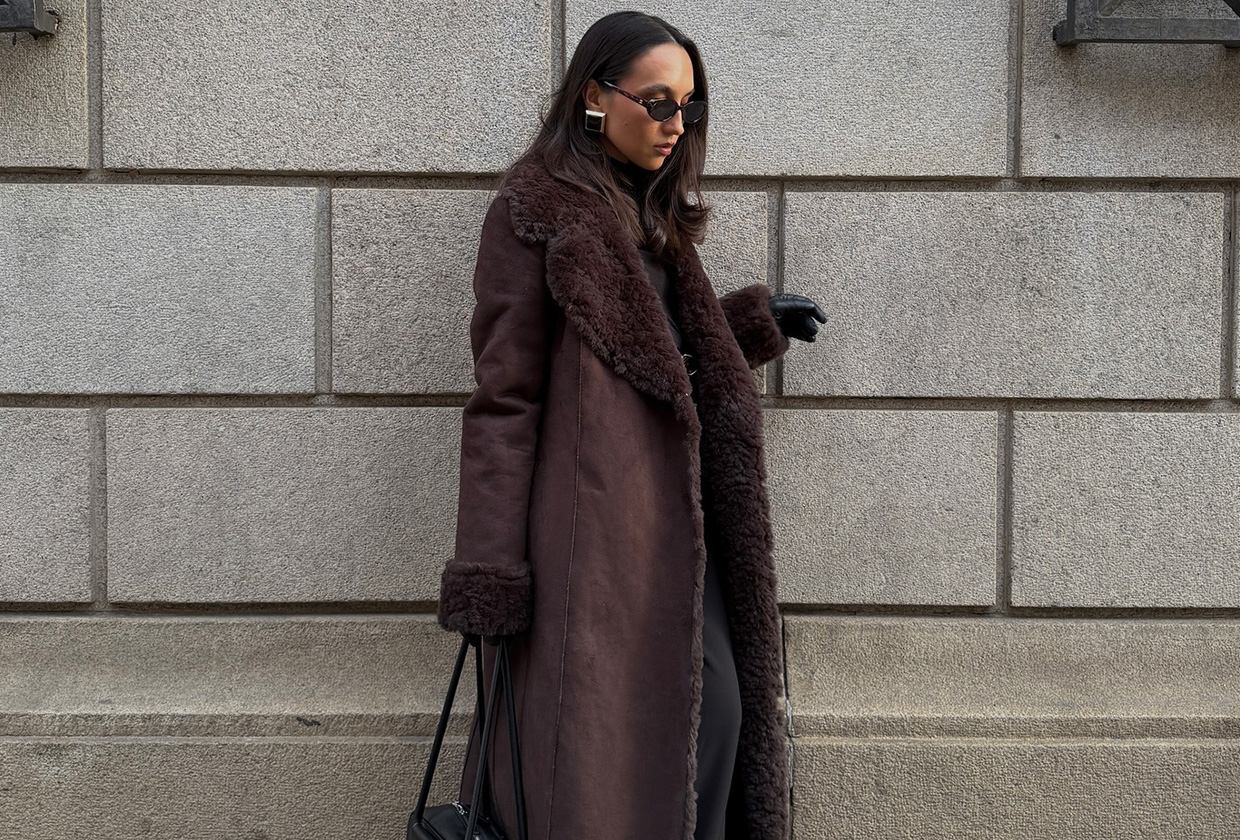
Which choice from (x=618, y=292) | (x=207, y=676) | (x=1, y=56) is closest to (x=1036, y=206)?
(x=618, y=292)

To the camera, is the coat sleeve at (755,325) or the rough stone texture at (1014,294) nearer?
the coat sleeve at (755,325)

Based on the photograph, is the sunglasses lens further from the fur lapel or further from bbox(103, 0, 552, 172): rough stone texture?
bbox(103, 0, 552, 172): rough stone texture

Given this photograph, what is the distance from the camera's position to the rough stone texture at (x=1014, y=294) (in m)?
3.02

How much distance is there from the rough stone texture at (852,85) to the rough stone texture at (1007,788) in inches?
66.8

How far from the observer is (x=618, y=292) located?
7.30ft

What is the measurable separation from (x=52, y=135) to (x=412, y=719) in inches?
78.4

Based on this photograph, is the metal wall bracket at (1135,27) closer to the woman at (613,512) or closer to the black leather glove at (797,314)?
the black leather glove at (797,314)

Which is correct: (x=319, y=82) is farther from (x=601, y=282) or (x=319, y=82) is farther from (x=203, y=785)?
(x=203, y=785)

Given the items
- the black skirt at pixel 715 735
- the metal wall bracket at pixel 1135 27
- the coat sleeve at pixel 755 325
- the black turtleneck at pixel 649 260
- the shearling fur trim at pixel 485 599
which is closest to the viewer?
the shearling fur trim at pixel 485 599

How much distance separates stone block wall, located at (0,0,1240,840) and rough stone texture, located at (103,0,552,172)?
0.5 inches

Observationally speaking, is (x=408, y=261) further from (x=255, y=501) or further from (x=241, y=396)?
(x=255, y=501)

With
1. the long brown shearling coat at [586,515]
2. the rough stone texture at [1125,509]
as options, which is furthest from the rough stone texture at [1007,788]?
the long brown shearling coat at [586,515]

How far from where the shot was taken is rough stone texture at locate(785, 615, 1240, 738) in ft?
9.77

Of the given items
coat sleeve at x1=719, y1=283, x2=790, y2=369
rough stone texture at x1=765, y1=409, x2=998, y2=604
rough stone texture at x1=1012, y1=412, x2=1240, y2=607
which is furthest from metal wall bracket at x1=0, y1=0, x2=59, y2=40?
rough stone texture at x1=1012, y1=412, x2=1240, y2=607
